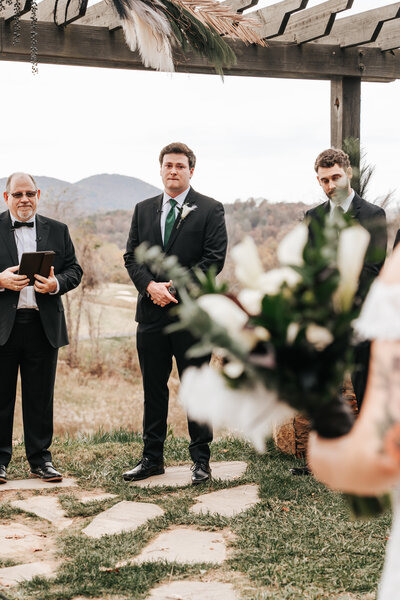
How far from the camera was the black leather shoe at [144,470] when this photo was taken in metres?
4.64

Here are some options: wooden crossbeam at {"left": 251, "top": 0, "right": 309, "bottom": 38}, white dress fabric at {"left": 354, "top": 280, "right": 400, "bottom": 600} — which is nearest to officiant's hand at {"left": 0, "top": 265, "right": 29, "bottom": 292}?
wooden crossbeam at {"left": 251, "top": 0, "right": 309, "bottom": 38}

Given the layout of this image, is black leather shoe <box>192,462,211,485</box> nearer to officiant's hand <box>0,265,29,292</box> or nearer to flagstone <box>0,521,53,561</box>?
flagstone <box>0,521,53,561</box>

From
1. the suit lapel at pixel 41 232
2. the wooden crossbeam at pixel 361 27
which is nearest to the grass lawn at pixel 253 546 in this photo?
the suit lapel at pixel 41 232

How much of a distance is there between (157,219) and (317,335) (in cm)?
355

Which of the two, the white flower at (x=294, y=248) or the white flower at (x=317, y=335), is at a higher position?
the white flower at (x=294, y=248)

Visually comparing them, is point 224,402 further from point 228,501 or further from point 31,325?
point 31,325

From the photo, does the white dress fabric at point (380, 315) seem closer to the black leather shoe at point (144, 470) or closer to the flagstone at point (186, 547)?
the flagstone at point (186, 547)

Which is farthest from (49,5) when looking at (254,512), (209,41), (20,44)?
(254,512)

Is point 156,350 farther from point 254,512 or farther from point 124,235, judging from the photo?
point 124,235

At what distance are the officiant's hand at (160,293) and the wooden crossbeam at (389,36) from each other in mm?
2494

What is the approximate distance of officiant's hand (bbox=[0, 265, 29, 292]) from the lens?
439 cm

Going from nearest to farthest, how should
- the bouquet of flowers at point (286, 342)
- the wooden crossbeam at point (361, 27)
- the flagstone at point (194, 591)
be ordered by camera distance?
the bouquet of flowers at point (286, 342) → the flagstone at point (194, 591) → the wooden crossbeam at point (361, 27)

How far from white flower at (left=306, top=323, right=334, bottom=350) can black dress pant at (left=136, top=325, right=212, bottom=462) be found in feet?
10.8

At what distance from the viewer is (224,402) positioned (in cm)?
122
